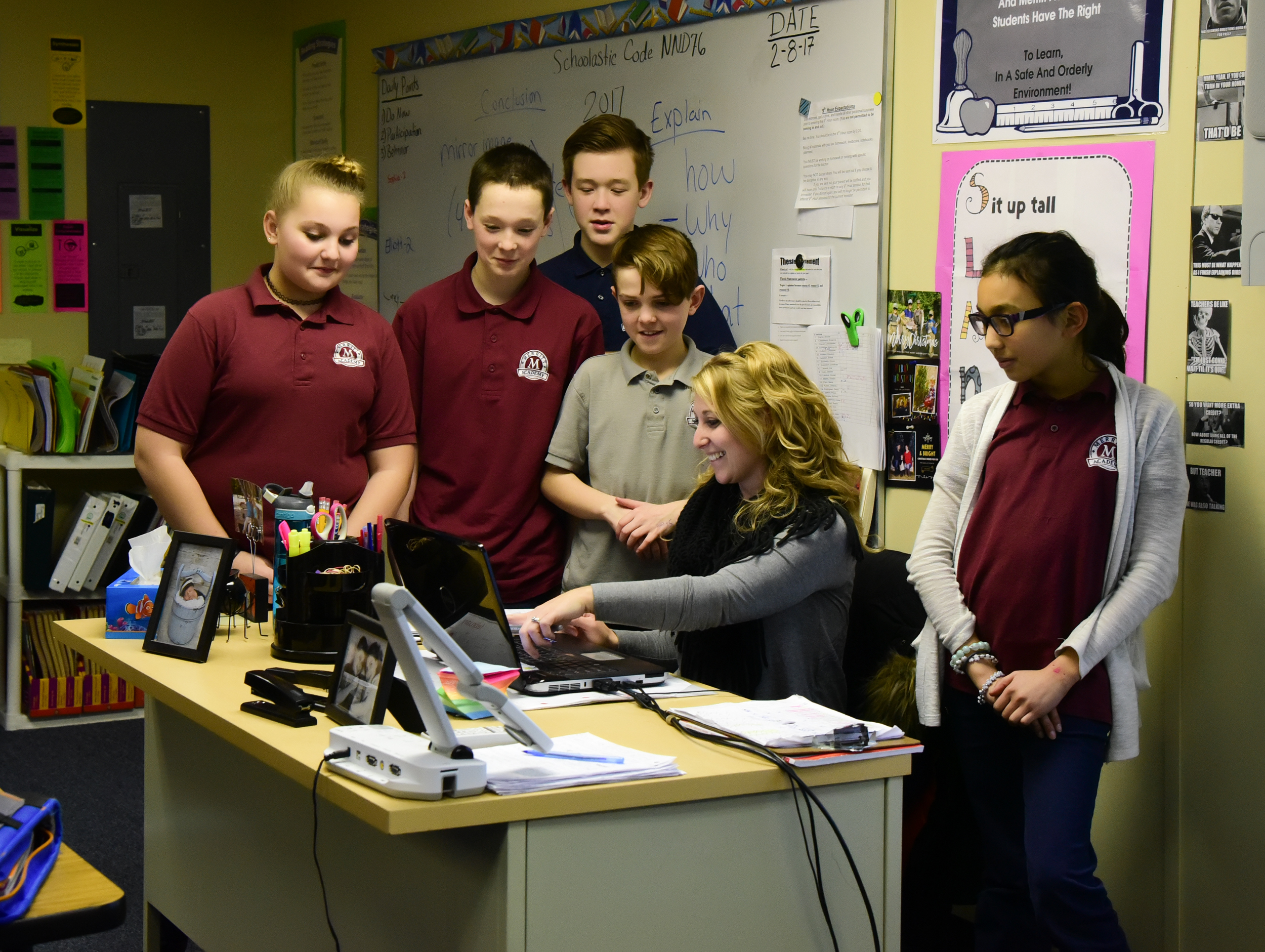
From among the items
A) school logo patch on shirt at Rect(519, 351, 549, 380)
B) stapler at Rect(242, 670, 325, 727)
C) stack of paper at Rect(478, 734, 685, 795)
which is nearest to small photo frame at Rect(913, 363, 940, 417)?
school logo patch on shirt at Rect(519, 351, 549, 380)

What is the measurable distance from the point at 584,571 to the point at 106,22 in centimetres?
318

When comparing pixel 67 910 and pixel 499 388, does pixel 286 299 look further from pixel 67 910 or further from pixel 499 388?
pixel 67 910

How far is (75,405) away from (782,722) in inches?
127

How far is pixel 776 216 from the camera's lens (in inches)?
125

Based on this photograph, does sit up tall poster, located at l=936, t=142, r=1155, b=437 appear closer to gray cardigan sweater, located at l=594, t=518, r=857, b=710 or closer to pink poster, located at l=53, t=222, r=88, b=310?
gray cardigan sweater, located at l=594, t=518, r=857, b=710

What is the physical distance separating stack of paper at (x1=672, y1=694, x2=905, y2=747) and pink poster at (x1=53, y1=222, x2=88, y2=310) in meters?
3.51

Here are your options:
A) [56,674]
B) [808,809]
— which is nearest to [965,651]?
[808,809]

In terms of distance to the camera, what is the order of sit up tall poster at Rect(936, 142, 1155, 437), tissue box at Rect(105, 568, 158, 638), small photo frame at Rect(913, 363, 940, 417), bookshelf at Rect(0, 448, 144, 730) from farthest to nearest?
1. bookshelf at Rect(0, 448, 144, 730)
2. small photo frame at Rect(913, 363, 940, 417)
3. sit up tall poster at Rect(936, 142, 1155, 437)
4. tissue box at Rect(105, 568, 158, 638)

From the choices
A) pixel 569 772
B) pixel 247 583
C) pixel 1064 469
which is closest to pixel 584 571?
pixel 247 583

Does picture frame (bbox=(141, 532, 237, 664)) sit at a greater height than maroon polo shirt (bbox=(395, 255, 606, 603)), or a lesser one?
lesser

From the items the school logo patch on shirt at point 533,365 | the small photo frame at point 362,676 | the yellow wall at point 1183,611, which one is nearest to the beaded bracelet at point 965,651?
the yellow wall at point 1183,611

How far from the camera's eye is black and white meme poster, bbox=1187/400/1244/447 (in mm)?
2385

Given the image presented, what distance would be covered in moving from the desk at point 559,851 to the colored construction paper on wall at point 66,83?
308 centimetres

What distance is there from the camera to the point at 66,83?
4625 mm
